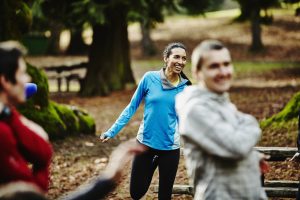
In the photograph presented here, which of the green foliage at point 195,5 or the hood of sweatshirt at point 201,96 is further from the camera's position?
the green foliage at point 195,5

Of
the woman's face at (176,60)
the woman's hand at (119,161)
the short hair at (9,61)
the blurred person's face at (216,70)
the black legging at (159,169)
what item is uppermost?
the short hair at (9,61)

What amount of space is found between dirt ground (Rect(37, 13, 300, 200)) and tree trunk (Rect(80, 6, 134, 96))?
0.66 m

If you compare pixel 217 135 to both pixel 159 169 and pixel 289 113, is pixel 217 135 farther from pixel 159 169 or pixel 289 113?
pixel 289 113

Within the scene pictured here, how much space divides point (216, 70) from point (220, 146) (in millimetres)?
472

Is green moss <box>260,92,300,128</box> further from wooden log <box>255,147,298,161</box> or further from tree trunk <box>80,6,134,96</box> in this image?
tree trunk <box>80,6,134,96</box>

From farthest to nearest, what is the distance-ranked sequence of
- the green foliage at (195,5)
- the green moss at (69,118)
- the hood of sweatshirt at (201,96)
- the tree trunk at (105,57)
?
the green foliage at (195,5) → the tree trunk at (105,57) → the green moss at (69,118) → the hood of sweatshirt at (201,96)

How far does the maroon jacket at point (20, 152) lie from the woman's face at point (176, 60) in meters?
2.83

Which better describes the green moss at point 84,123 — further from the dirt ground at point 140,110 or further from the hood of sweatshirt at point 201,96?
the hood of sweatshirt at point 201,96

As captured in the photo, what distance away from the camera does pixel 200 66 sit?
3541mm

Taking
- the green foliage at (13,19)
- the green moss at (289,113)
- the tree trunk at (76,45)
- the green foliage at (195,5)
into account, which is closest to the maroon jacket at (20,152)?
the green moss at (289,113)

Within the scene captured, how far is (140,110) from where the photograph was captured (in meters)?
17.9

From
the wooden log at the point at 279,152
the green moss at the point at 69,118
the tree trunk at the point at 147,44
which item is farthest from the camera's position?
the tree trunk at the point at 147,44

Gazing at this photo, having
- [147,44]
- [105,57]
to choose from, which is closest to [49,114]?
[105,57]

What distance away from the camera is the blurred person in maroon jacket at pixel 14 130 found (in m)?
3.08
